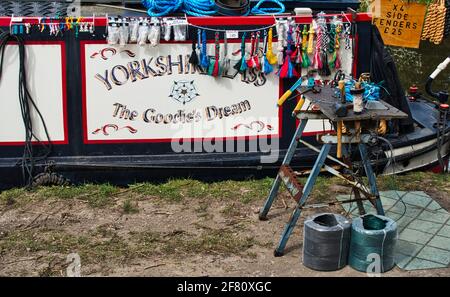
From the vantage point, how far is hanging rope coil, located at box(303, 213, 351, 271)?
5148mm

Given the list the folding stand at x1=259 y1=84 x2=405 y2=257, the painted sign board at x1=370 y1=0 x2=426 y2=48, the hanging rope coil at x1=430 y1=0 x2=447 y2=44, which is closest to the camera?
the folding stand at x1=259 y1=84 x2=405 y2=257

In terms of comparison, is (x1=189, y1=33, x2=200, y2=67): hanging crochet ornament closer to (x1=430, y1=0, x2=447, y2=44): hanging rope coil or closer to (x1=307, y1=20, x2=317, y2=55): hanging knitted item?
(x1=307, y1=20, x2=317, y2=55): hanging knitted item

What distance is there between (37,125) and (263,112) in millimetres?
2139

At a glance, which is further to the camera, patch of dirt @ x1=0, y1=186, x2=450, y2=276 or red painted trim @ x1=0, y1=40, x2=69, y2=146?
red painted trim @ x1=0, y1=40, x2=69, y2=146

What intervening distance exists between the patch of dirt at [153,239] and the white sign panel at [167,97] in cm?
69

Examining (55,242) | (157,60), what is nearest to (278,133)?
(157,60)

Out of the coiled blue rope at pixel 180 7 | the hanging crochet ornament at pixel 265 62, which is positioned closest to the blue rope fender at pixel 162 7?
the coiled blue rope at pixel 180 7

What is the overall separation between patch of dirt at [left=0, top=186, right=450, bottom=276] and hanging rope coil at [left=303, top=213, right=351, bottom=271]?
0.22 feet

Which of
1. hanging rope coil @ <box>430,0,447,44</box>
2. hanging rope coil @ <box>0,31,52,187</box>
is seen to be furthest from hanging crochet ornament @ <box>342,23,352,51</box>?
hanging rope coil @ <box>430,0,447,44</box>

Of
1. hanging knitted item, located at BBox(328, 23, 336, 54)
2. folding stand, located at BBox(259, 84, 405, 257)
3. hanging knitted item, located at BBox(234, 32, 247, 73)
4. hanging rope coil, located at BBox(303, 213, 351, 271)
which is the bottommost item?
hanging rope coil, located at BBox(303, 213, 351, 271)

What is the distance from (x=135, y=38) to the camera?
6512 mm

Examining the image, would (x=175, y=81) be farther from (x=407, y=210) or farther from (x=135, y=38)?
(x=407, y=210)

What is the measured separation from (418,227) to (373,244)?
110 cm

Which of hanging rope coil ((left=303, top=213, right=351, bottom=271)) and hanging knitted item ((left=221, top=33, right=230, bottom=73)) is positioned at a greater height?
hanging knitted item ((left=221, top=33, right=230, bottom=73))
